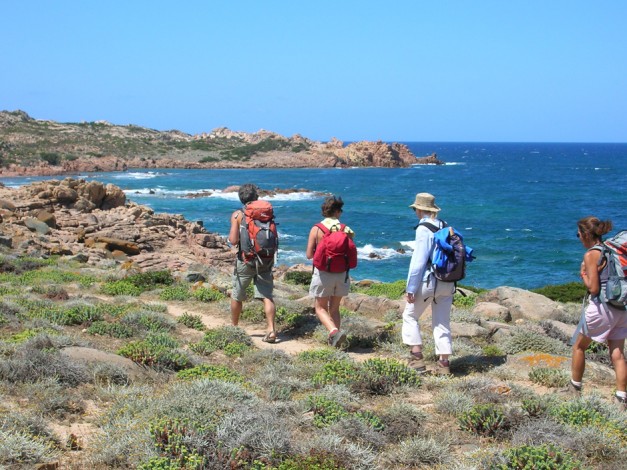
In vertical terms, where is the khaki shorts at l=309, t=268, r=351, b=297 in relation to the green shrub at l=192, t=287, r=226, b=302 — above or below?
above

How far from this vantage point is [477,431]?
18.3ft

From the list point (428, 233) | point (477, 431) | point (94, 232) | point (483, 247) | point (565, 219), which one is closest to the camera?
point (477, 431)

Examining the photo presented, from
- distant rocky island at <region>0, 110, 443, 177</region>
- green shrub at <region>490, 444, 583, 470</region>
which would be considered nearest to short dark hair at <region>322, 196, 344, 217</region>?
green shrub at <region>490, 444, 583, 470</region>

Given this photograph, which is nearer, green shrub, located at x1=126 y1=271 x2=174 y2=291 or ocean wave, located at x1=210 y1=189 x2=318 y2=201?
green shrub, located at x1=126 y1=271 x2=174 y2=291

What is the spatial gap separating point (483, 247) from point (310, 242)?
33371mm

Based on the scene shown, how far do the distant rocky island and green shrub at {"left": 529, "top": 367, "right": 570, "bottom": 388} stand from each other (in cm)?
7851

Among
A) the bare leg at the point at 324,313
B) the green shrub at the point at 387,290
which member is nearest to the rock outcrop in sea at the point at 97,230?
the green shrub at the point at 387,290

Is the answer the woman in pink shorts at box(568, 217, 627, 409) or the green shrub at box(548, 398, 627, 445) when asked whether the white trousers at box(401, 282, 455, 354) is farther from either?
the green shrub at box(548, 398, 627, 445)

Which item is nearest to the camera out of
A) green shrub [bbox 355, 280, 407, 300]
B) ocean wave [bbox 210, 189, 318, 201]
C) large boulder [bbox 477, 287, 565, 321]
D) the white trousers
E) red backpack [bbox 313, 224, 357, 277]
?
the white trousers

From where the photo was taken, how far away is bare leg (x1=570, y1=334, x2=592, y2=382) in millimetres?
6422

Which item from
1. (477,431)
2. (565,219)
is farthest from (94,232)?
(565,219)

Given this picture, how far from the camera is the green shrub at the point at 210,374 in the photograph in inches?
260

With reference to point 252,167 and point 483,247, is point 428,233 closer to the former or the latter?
point 483,247

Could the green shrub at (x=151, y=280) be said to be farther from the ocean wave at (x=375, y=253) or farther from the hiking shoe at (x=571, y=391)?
the ocean wave at (x=375, y=253)
